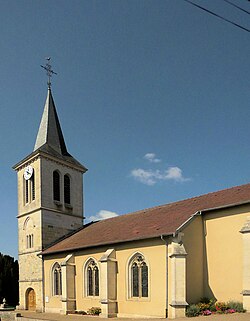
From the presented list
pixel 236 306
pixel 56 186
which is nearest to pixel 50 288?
pixel 56 186

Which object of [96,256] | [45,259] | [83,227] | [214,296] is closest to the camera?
[214,296]

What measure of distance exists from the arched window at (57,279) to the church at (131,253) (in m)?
0.04

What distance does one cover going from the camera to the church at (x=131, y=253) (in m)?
20.0

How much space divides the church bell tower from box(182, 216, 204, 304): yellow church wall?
14.3 metres

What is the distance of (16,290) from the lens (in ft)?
131

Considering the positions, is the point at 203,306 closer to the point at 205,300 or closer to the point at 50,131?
the point at 205,300

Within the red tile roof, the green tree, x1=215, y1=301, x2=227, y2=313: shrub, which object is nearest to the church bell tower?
the red tile roof

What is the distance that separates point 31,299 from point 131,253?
533 inches

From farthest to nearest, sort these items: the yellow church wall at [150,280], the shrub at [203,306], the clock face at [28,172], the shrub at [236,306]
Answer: the clock face at [28,172] → the yellow church wall at [150,280] → the shrub at [203,306] → the shrub at [236,306]

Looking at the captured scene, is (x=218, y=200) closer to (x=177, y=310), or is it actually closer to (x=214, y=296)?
(x=214, y=296)

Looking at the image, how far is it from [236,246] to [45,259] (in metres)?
16.6

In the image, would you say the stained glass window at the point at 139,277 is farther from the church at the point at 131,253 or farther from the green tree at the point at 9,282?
the green tree at the point at 9,282

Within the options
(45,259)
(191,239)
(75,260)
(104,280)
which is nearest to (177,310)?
(191,239)

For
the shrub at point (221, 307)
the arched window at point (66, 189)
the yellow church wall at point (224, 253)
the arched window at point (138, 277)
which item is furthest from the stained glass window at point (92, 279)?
the arched window at point (66, 189)
